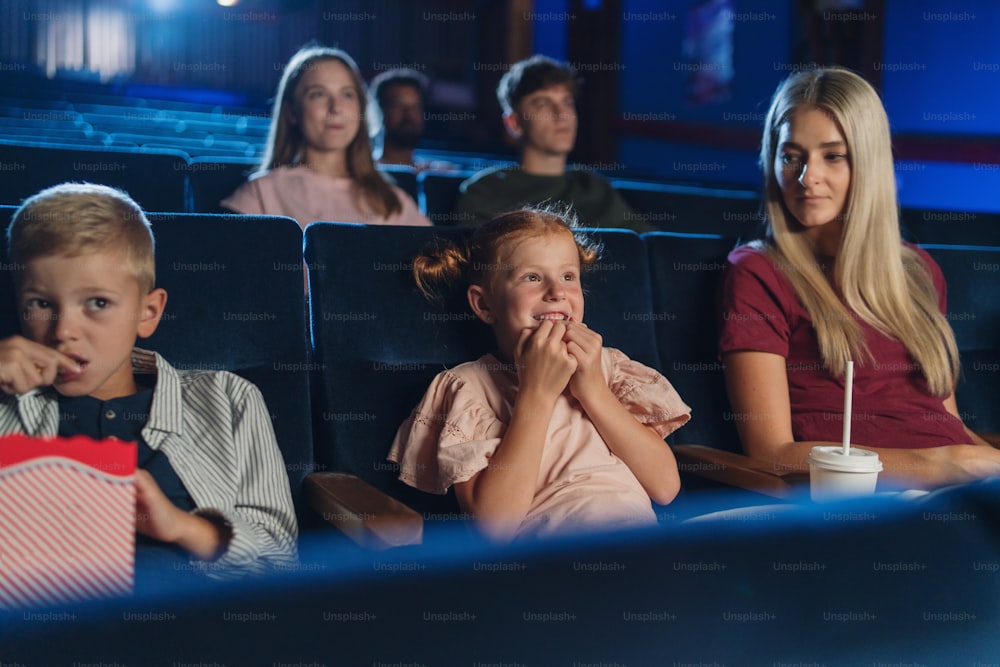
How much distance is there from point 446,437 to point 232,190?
141 cm

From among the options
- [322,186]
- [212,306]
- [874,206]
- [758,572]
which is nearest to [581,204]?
[322,186]

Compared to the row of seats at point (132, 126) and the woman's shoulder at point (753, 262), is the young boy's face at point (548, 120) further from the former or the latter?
the row of seats at point (132, 126)

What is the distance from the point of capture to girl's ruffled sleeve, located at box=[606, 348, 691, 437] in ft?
4.94

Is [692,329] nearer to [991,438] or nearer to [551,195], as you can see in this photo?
[991,438]

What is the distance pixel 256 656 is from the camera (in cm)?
67

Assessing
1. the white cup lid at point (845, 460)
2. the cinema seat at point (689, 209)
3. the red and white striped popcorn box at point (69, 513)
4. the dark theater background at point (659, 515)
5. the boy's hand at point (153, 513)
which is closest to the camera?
the dark theater background at point (659, 515)

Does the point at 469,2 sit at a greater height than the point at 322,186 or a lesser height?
greater

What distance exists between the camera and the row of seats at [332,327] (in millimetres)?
1456

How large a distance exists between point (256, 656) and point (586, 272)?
115cm

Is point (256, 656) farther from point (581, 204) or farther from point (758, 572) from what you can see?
point (581, 204)

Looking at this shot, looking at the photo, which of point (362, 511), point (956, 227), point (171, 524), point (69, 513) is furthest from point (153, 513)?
point (956, 227)

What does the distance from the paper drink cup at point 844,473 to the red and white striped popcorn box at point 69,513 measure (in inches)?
34.8

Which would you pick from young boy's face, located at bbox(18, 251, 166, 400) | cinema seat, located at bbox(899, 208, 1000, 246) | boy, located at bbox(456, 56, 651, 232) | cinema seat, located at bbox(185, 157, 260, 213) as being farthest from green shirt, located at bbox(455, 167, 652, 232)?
young boy's face, located at bbox(18, 251, 166, 400)

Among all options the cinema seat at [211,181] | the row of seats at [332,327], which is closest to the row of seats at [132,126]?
the cinema seat at [211,181]
